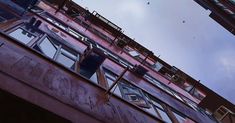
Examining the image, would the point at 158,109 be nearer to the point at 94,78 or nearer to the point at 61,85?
the point at 94,78

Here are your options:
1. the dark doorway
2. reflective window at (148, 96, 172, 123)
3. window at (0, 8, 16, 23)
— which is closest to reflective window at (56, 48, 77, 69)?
window at (0, 8, 16, 23)

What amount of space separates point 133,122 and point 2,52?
2.85 meters

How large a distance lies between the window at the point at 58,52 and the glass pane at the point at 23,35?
0.91 feet

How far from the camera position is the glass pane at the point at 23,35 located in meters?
6.66

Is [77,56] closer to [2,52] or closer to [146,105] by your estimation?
[146,105]

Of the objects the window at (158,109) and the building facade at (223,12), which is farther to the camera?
the building facade at (223,12)

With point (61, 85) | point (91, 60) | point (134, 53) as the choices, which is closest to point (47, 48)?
point (91, 60)

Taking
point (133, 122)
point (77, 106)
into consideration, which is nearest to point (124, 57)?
point (133, 122)

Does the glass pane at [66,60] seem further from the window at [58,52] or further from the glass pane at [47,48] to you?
the glass pane at [47,48]

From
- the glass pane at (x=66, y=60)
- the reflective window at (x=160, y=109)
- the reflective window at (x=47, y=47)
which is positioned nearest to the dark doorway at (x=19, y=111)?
the reflective window at (x=47, y=47)

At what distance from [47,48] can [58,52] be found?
0.53m

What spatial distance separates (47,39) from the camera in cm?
798

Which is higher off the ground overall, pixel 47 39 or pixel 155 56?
pixel 155 56

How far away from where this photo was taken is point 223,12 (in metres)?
15.6
